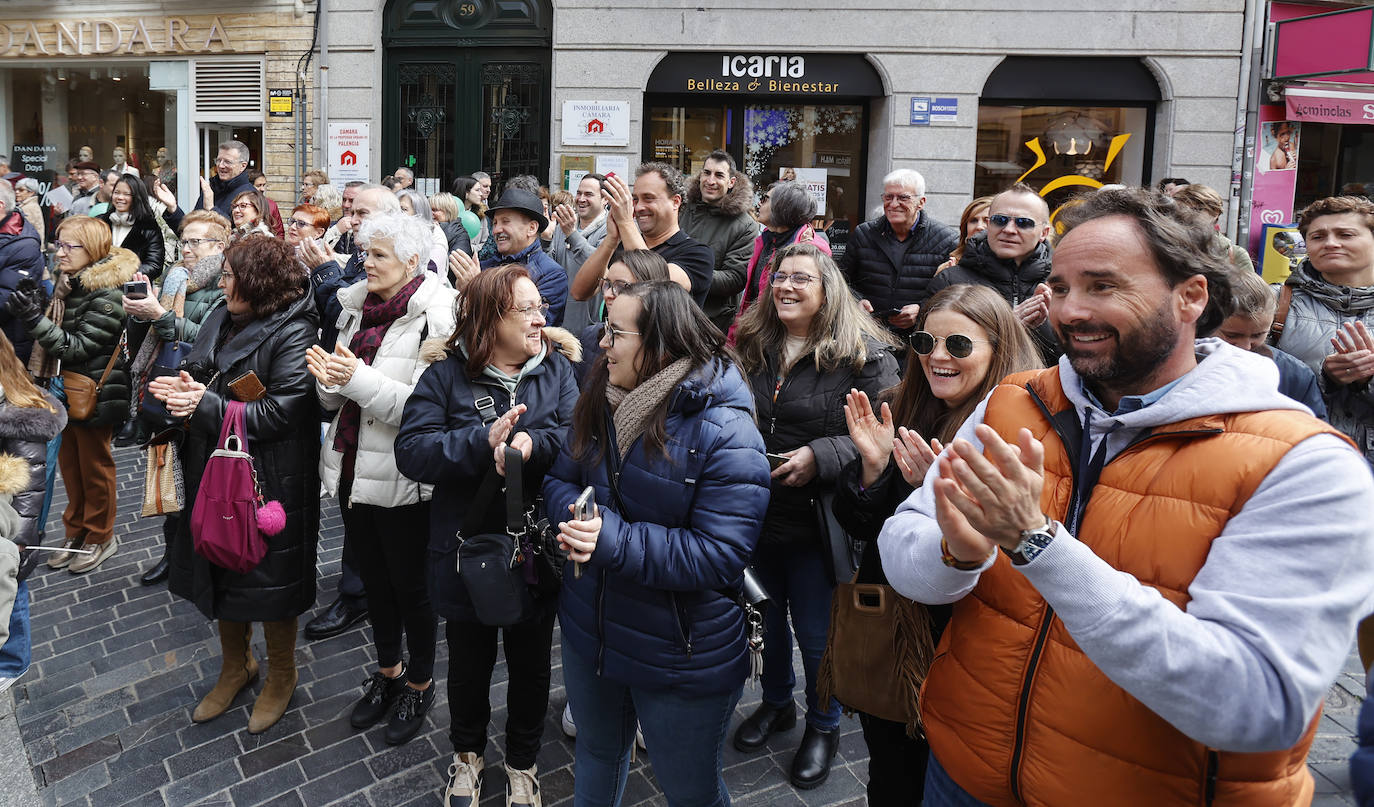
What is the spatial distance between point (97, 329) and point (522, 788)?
166 inches

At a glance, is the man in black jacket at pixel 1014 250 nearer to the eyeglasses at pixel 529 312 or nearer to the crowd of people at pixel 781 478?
the crowd of people at pixel 781 478

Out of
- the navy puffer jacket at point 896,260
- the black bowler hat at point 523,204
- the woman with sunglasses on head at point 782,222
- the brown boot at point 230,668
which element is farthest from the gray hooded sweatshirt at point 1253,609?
the black bowler hat at point 523,204

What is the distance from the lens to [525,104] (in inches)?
523

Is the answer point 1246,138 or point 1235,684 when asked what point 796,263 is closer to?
point 1235,684

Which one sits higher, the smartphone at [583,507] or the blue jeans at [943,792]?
the smartphone at [583,507]

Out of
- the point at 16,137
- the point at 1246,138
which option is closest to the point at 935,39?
the point at 1246,138

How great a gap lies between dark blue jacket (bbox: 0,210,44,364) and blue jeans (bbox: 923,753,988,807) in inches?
256

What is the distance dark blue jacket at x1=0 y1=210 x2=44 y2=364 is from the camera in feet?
20.7

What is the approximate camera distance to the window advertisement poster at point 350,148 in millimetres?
13383

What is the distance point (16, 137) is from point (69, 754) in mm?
16328

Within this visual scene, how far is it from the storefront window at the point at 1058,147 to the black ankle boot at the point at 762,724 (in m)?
10.6

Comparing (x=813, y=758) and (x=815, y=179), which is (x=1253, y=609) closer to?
(x=813, y=758)

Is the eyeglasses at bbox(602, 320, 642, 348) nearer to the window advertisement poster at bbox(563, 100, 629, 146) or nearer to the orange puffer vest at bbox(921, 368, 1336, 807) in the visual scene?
the orange puffer vest at bbox(921, 368, 1336, 807)

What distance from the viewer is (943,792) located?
2160 millimetres
